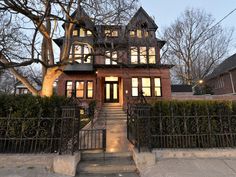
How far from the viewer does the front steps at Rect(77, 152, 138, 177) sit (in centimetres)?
465

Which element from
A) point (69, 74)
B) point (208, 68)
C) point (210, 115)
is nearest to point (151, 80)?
point (69, 74)

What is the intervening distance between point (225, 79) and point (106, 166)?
1164 inches

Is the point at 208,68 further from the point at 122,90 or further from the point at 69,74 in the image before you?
the point at 69,74

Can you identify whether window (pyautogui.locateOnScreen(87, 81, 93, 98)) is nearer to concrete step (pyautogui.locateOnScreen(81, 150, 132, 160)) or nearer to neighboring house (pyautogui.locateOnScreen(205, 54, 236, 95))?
concrete step (pyautogui.locateOnScreen(81, 150, 132, 160))

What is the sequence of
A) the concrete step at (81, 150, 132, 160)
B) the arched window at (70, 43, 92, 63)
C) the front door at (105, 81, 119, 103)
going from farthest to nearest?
1. the front door at (105, 81, 119, 103)
2. the arched window at (70, 43, 92, 63)
3. the concrete step at (81, 150, 132, 160)

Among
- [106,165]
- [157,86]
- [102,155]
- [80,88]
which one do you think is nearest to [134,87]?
[157,86]

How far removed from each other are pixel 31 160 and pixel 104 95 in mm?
13818

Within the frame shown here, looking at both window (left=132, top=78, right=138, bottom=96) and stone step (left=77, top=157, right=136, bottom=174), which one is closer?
stone step (left=77, top=157, right=136, bottom=174)

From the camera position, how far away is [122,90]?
16.9 meters

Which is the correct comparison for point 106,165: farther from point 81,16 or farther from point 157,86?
point 157,86

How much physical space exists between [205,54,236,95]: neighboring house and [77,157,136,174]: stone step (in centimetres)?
2635

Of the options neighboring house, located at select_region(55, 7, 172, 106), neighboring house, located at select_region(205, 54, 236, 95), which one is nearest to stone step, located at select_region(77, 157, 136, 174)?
neighboring house, located at select_region(55, 7, 172, 106)

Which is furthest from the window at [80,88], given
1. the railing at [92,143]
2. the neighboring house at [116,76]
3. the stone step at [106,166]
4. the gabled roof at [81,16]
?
the stone step at [106,166]

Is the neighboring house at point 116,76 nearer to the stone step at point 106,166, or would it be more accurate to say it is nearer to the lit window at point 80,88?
the lit window at point 80,88
